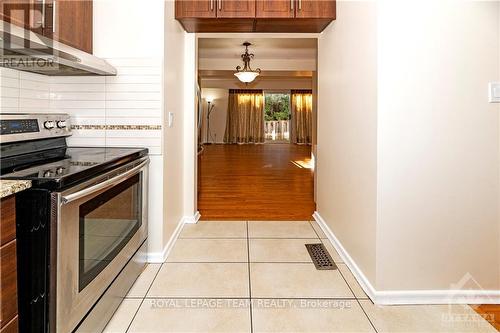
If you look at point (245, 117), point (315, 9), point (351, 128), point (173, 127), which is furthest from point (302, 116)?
point (351, 128)

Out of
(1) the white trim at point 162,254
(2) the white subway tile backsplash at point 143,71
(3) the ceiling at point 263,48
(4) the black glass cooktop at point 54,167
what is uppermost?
(3) the ceiling at point 263,48

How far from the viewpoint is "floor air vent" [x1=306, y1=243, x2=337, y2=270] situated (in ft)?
7.46

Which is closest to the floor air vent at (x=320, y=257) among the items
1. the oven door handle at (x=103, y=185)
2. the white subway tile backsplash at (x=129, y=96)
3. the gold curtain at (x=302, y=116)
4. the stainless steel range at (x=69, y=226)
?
the stainless steel range at (x=69, y=226)

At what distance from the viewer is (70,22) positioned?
1.90 meters

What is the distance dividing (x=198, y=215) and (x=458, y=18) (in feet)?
8.68

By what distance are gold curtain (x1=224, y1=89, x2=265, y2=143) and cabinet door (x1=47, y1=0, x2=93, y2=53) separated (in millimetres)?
11066

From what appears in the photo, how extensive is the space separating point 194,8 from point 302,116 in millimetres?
10908

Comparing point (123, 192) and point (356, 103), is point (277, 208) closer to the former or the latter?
point (356, 103)

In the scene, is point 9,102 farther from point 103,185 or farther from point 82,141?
point 103,185

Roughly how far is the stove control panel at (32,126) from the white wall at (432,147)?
181 centimetres

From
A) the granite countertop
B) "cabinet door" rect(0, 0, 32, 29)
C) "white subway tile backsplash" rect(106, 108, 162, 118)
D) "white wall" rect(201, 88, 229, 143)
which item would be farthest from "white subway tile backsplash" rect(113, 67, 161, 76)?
"white wall" rect(201, 88, 229, 143)

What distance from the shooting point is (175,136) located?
2756 millimetres

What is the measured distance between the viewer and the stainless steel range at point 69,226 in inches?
43.9

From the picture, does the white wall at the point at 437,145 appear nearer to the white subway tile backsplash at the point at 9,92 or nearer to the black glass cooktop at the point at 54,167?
the black glass cooktop at the point at 54,167
